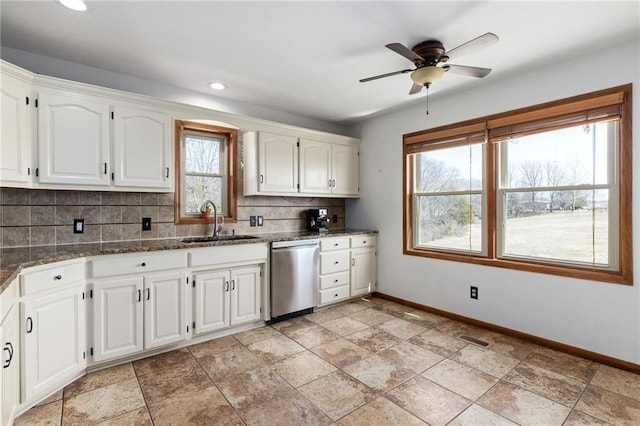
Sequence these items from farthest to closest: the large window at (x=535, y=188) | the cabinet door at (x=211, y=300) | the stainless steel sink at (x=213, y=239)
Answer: the stainless steel sink at (x=213, y=239) < the cabinet door at (x=211, y=300) < the large window at (x=535, y=188)

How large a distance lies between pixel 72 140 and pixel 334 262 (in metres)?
2.84

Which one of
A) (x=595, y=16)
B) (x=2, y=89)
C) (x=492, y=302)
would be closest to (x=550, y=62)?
(x=595, y=16)

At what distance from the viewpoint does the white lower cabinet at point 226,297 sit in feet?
9.26

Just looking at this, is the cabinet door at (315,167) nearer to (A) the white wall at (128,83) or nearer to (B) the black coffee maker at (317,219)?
(B) the black coffee maker at (317,219)

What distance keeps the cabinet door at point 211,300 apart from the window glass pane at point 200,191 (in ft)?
2.93

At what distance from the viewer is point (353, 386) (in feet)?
7.14

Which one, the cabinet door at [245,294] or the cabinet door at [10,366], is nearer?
the cabinet door at [10,366]

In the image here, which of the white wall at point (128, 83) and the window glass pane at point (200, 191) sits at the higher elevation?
the white wall at point (128, 83)

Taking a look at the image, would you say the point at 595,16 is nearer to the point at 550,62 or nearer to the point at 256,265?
the point at 550,62

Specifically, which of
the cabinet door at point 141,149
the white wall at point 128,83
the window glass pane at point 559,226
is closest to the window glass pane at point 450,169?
the window glass pane at point 559,226

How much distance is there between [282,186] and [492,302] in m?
2.61

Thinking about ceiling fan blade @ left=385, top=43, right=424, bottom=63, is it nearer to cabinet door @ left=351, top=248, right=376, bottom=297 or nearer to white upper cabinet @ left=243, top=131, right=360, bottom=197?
white upper cabinet @ left=243, top=131, right=360, bottom=197

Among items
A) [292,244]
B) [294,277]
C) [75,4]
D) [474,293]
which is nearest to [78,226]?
[75,4]

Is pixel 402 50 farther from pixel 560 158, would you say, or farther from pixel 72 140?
pixel 72 140
